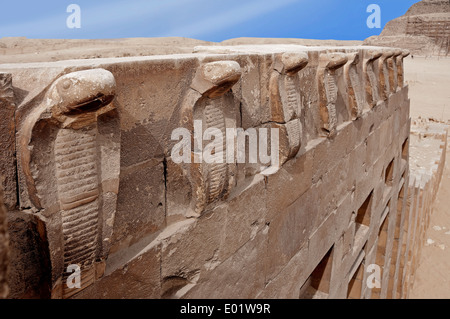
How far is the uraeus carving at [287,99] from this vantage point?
2.74 m

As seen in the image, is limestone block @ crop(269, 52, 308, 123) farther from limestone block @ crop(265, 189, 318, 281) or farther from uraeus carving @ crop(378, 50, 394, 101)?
uraeus carving @ crop(378, 50, 394, 101)

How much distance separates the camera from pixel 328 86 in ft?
11.7

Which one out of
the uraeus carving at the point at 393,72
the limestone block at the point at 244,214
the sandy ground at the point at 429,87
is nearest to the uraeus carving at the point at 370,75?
the uraeus carving at the point at 393,72

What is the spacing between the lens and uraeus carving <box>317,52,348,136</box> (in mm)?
3496

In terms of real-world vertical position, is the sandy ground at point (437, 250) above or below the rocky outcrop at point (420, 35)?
below

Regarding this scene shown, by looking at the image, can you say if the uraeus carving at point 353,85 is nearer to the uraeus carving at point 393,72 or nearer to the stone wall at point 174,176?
the stone wall at point 174,176

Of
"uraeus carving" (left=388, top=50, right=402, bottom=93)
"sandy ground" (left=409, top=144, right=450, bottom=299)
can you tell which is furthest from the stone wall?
"sandy ground" (left=409, top=144, right=450, bottom=299)

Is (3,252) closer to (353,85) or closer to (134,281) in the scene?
(134,281)

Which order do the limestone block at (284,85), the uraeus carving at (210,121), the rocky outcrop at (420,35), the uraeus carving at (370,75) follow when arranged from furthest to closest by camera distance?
the rocky outcrop at (420,35), the uraeus carving at (370,75), the limestone block at (284,85), the uraeus carving at (210,121)

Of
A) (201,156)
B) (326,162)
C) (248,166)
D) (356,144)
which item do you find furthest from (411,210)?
(201,156)

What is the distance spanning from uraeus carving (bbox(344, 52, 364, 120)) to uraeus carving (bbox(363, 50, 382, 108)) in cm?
35
